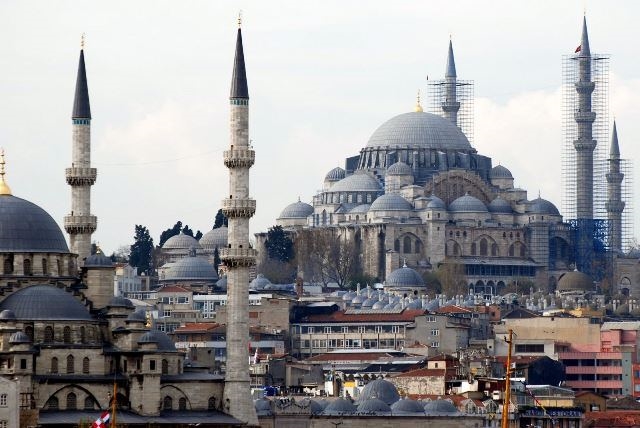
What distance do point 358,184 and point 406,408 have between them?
264ft

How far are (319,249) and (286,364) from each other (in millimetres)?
46309

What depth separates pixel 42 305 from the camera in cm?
8100

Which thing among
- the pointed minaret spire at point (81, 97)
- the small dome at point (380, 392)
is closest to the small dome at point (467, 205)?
the small dome at point (380, 392)

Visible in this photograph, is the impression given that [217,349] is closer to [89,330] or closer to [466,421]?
[466,421]

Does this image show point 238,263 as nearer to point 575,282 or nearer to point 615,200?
point 575,282

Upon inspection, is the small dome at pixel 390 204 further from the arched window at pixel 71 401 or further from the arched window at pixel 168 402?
the arched window at pixel 71 401

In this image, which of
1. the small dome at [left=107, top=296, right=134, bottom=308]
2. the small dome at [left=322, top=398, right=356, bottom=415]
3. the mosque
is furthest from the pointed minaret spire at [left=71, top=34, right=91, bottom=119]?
the mosque

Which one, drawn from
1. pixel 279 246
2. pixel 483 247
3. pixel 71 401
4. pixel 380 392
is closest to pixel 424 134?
pixel 483 247

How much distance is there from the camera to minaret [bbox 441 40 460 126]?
579 feet

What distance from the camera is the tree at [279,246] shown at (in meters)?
157

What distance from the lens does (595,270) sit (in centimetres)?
16638

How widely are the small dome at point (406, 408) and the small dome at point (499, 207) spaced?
7508 cm

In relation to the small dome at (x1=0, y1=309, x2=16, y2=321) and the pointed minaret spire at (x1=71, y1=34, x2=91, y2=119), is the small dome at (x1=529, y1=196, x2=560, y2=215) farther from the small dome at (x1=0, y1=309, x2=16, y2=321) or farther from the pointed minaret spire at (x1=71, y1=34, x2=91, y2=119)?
the small dome at (x1=0, y1=309, x2=16, y2=321)

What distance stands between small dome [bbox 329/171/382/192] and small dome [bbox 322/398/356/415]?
78984 mm
